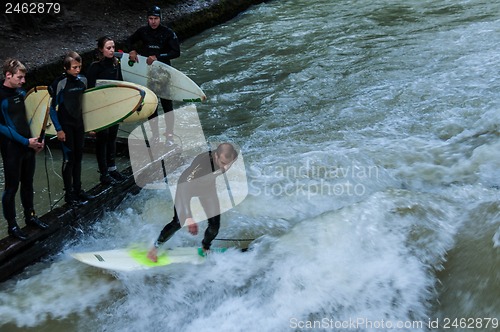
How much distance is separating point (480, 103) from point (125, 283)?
556 centimetres

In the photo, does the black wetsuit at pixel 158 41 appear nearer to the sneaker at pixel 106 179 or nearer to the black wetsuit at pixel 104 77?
the black wetsuit at pixel 104 77

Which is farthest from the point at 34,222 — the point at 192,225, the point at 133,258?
the point at 192,225

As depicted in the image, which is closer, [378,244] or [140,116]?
[378,244]

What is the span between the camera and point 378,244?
4617mm

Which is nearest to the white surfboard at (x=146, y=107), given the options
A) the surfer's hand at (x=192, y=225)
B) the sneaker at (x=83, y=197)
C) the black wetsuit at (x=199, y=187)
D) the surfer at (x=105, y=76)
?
the surfer at (x=105, y=76)

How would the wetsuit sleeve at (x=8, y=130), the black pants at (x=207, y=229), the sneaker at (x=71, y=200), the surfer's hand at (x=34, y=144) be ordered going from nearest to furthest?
the wetsuit sleeve at (x=8, y=130) < the surfer's hand at (x=34, y=144) < the black pants at (x=207, y=229) < the sneaker at (x=71, y=200)

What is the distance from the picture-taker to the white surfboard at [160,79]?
629cm

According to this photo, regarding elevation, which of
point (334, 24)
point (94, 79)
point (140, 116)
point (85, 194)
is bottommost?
point (334, 24)

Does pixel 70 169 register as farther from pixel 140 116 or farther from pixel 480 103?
pixel 480 103

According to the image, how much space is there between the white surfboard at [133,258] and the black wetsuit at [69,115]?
0.81 m

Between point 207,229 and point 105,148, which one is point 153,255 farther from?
point 105,148

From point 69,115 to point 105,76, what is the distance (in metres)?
0.84

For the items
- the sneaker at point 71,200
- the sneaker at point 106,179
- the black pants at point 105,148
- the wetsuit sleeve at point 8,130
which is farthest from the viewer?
the sneaker at point 106,179

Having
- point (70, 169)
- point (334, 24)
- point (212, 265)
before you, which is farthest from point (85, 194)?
point (334, 24)
